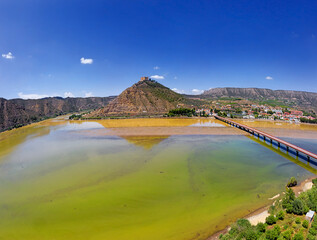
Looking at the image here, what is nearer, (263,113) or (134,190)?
(134,190)

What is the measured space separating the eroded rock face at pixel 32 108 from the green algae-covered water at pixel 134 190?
57183 millimetres

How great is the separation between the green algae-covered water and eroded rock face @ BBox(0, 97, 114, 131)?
188 feet

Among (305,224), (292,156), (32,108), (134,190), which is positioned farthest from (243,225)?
(32,108)

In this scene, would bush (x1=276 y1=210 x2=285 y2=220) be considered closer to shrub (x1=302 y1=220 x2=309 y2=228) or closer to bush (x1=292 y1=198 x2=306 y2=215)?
bush (x1=292 y1=198 x2=306 y2=215)

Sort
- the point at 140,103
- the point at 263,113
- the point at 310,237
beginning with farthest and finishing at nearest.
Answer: the point at 140,103
the point at 263,113
the point at 310,237

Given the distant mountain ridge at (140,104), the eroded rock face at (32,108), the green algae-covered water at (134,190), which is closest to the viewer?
the green algae-covered water at (134,190)

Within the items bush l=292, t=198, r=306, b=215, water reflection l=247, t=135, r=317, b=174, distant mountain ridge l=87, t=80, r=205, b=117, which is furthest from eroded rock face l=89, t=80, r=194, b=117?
bush l=292, t=198, r=306, b=215

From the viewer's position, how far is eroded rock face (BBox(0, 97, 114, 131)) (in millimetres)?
75306

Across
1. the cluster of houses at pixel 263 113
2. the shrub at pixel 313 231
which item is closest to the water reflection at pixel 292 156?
the shrub at pixel 313 231

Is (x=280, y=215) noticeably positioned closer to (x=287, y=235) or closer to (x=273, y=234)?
(x=287, y=235)

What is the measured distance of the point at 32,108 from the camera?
12075 cm

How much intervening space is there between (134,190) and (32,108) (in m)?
136

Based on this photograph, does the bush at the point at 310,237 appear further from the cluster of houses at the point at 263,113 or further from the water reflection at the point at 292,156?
the cluster of houses at the point at 263,113

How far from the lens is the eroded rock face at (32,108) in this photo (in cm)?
7531
